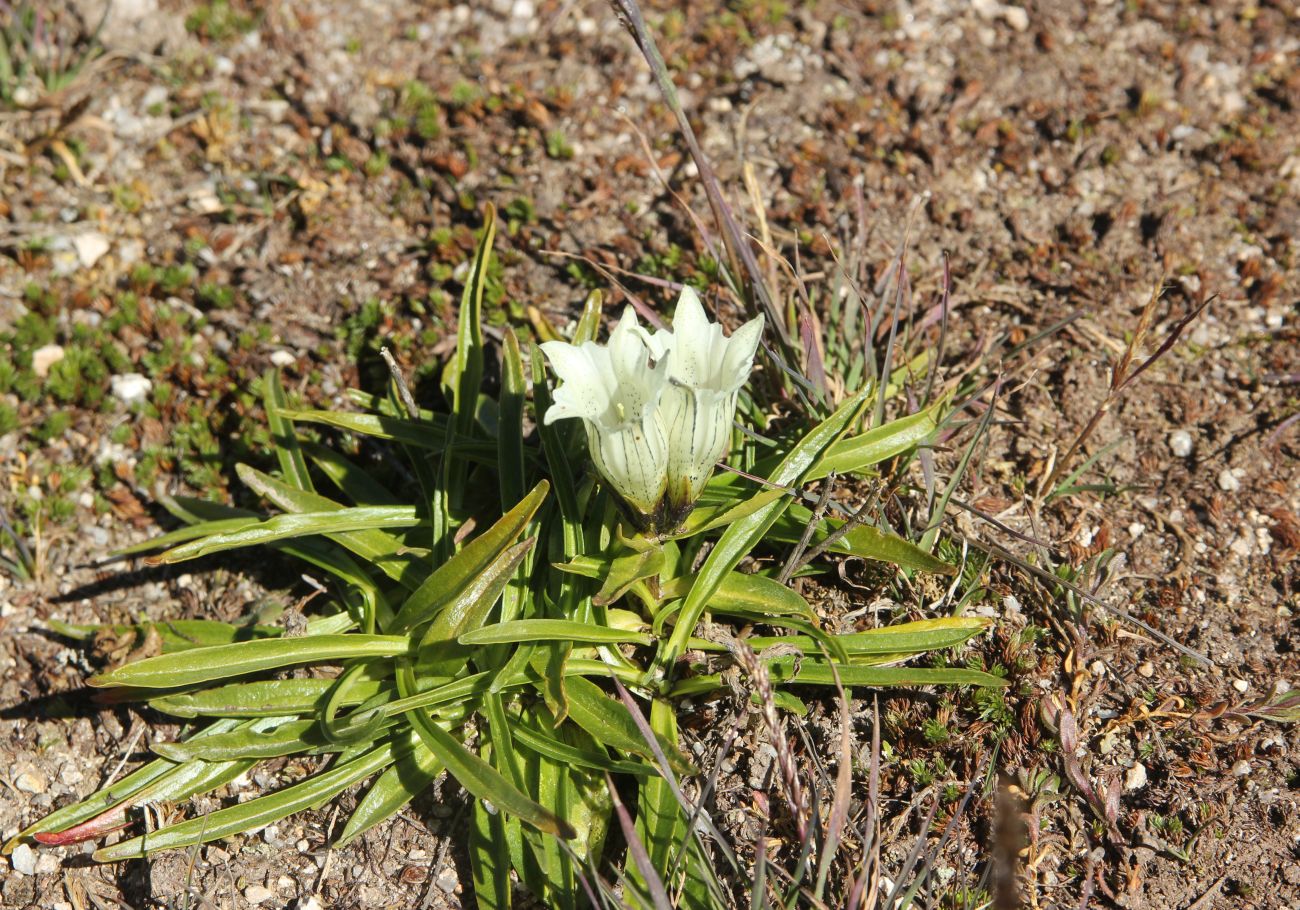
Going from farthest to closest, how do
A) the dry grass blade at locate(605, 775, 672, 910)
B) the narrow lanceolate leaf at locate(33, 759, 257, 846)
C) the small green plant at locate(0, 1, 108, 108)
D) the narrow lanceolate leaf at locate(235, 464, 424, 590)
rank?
the small green plant at locate(0, 1, 108, 108) < the narrow lanceolate leaf at locate(235, 464, 424, 590) < the narrow lanceolate leaf at locate(33, 759, 257, 846) < the dry grass blade at locate(605, 775, 672, 910)

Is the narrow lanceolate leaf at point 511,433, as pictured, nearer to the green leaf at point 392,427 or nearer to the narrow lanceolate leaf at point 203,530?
the green leaf at point 392,427

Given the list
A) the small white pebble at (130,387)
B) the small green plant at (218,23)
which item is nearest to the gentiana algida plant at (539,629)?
the small white pebble at (130,387)

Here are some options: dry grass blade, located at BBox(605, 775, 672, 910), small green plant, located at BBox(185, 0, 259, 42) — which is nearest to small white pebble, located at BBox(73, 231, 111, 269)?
small green plant, located at BBox(185, 0, 259, 42)

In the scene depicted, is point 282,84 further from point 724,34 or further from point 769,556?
point 769,556

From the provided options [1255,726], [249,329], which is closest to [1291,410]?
[1255,726]

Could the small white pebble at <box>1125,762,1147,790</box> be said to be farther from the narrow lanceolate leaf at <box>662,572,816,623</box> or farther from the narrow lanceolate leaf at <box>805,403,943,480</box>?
the narrow lanceolate leaf at <box>805,403,943,480</box>

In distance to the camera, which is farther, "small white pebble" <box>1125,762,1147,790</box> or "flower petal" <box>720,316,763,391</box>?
"small white pebble" <box>1125,762,1147,790</box>
